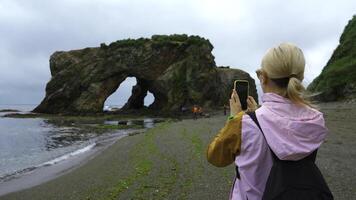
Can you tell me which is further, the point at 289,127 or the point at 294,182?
the point at 289,127

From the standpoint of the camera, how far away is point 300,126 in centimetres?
291

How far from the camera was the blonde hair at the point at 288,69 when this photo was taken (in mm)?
2938

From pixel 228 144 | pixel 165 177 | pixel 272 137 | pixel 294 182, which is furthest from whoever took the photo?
pixel 165 177

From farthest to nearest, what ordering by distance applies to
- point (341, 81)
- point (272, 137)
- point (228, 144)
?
1. point (341, 81)
2. point (228, 144)
3. point (272, 137)

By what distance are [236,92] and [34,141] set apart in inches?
1198

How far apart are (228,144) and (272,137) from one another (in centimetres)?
32

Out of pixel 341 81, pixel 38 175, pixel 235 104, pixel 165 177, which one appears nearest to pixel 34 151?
pixel 38 175

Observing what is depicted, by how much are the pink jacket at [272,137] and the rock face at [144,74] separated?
218 feet

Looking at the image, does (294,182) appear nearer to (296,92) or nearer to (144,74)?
(296,92)

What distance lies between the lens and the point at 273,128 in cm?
289

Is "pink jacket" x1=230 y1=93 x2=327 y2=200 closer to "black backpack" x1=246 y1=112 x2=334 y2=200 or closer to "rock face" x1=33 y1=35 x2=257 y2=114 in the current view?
"black backpack" x1=246 y1=112 x2=334 y2=200

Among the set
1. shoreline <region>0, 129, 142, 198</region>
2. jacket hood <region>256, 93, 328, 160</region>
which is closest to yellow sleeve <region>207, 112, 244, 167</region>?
jacket hood <region>256, 93, 328, 160</region>

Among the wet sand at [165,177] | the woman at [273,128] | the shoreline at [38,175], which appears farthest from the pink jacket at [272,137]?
the shoreline at [38,175]

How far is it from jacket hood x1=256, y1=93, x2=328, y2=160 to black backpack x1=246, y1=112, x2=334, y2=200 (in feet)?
0.19
